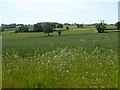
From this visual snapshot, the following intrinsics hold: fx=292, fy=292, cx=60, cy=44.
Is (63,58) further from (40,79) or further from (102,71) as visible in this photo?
(40,79)

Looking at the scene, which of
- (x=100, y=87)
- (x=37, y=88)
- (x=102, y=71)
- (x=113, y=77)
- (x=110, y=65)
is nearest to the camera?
(x=37, y=88)

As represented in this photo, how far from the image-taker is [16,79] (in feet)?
23.3

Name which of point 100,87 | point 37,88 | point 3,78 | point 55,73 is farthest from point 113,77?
point 3,78

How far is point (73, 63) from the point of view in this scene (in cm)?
910

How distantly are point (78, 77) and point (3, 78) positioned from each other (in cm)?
187

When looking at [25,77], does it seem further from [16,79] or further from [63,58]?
[63,58]

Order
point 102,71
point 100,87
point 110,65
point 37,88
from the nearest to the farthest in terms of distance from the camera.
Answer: point 37,88
point 100,87
point 102,71
point 110,65

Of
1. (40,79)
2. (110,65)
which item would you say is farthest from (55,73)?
(110,65)

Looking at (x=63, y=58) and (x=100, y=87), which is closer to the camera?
(x=100, y=87)

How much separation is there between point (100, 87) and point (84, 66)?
2.34 metres

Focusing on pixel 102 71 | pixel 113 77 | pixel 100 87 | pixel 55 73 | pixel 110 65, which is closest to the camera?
pixel 100 87

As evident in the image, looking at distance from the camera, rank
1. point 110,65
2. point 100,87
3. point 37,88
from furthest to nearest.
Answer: point 110,65
point 100,87
point 37,88

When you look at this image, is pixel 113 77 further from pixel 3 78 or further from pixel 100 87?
pixel 3 78

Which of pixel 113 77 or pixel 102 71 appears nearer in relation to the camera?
pixel 113 77
